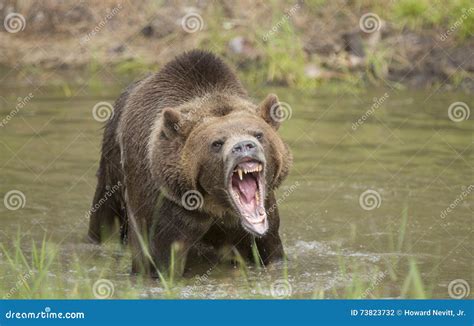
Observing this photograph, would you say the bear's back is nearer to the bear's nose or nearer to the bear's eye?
the bear's eye

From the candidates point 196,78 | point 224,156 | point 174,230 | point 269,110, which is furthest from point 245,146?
point 196,78

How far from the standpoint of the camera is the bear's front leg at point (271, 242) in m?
7.89

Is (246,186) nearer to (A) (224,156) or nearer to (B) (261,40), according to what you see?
(A) (224,156)

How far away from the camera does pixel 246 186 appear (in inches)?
289

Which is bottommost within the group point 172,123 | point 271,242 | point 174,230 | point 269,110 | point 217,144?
point 271,242

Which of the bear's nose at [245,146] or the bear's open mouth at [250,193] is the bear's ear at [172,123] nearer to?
the bear's open mouth at [250,193]

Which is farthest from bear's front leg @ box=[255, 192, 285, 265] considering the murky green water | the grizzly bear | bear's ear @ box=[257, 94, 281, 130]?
bear's ear @ box=[257, 94, 281, 130]

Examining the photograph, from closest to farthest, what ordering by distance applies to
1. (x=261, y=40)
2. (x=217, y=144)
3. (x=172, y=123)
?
1. (x=217, y=144)
2. (x=172, y=123)
3. (x=261, y=40)

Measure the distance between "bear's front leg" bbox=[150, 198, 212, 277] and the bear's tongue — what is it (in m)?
0.44

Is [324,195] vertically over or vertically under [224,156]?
under

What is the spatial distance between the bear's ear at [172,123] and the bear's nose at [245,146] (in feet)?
2.39

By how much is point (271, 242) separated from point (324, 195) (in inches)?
104

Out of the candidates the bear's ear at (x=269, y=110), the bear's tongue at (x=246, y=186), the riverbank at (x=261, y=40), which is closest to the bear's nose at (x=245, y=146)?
the bear's tongue at (x=246, y=186)

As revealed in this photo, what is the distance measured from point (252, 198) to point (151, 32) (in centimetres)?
1005
